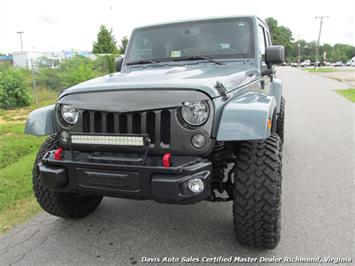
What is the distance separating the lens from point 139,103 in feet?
8.27

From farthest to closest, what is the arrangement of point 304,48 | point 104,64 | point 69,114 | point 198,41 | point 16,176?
point 304,48 < point 104,64 < point 16,176 < point 198,41 < point 69,114

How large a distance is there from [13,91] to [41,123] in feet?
33.1

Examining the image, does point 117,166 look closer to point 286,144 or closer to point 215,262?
point 215,262

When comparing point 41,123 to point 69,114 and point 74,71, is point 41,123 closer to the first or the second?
point 69,114

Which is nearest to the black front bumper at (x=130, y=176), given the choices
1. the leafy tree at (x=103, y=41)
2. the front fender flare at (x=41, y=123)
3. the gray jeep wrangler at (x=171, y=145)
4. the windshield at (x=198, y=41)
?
the gray jeep wrangler at (x=171, y=145)

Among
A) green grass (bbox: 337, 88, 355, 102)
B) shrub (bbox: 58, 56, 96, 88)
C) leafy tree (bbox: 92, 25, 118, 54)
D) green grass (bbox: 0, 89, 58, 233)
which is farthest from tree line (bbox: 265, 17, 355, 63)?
green grass (bbox: 0, 89, 58, 233)

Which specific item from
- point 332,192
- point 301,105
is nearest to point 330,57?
point 301,105

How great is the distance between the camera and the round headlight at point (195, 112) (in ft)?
8.12

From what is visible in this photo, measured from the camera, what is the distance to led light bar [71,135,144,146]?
2.49m

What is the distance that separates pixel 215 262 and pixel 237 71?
1729mm

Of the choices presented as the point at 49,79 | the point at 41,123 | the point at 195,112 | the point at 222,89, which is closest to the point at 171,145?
the point at 195,112

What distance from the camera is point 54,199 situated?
3.18 meters

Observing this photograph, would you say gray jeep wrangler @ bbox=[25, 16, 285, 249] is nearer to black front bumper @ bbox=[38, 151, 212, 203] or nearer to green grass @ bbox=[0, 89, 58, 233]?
black front bumper @ bbox=[38, 151, 212, 203]

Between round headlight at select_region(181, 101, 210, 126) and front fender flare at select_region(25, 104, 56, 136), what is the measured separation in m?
1.29
